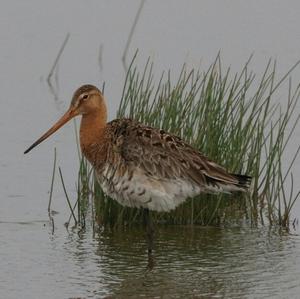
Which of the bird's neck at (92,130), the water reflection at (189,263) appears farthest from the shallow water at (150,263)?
the bird's neck at (92,130)

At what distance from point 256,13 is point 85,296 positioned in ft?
32.7

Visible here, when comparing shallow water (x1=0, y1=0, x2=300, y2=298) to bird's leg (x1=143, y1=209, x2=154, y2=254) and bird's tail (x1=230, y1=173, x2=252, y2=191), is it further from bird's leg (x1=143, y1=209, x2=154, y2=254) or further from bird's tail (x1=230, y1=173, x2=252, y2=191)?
bird's tail (x1=230, y1=173, x2=252, y2=191)

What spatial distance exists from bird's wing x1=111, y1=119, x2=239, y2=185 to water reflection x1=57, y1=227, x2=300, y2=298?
0.65 meters

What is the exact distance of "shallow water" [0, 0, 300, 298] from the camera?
8.12m

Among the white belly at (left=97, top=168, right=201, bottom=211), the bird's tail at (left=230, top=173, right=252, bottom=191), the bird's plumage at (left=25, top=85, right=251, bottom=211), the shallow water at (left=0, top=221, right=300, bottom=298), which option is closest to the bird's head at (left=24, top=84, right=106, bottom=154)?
the bird's plumage at (left=25, top=85, right=251, bottom=211)

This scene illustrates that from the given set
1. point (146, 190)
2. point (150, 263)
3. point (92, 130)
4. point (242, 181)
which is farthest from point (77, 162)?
point (242, 181)

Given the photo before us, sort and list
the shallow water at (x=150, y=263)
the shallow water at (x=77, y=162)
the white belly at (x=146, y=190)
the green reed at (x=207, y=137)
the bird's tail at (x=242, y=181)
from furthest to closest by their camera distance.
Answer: the green reed at (x=207, y=137), the bird's tail at (x=242, y=181), the white belly at (x=146, y=190), the shallow water at (x=77, y=162), the shallow water at (x=150, y=263)

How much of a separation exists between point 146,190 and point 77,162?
10.7 feet

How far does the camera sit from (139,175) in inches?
332

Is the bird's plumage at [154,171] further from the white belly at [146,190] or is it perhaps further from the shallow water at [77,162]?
the shallow water at [77,162]

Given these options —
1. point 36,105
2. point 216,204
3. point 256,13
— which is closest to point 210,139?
point 216,204

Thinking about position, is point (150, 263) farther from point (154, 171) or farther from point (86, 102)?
point (86, 102)

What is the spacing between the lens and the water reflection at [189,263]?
792 cm

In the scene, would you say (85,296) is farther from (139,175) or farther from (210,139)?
(210,139)
